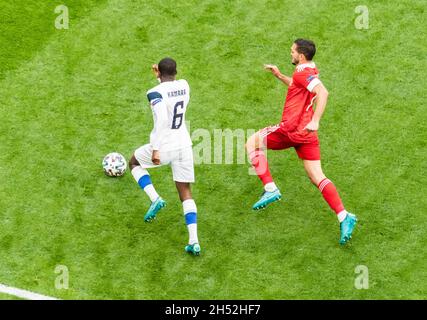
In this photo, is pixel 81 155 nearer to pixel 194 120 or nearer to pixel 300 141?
pixel 194 120

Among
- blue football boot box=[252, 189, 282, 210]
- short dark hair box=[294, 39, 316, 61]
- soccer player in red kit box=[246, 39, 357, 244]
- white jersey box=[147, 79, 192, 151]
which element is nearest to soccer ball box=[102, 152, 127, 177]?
white jersey box=[147, 79, 192, 151]

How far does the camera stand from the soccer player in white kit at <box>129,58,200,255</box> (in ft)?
37.0

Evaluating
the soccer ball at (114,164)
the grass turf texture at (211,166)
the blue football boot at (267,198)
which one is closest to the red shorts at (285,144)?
the blue football boot at (267,198)

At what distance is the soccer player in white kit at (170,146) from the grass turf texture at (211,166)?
1.62ft

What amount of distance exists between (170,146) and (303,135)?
1.77 meters

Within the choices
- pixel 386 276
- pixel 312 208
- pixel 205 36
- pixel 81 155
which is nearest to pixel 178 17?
pixel 205 36

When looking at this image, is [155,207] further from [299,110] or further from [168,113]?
[299,110]

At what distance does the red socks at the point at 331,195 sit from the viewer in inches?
459

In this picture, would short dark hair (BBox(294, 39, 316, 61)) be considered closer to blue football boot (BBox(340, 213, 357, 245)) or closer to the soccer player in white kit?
the soccer player in white kit

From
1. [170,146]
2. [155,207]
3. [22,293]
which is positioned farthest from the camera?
[155,207]

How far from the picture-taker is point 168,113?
11.3 meters

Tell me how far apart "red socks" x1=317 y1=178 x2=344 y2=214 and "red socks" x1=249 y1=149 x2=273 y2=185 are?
0.79m

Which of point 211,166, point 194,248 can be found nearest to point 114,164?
point 211,166

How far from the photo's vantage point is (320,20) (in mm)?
15031
